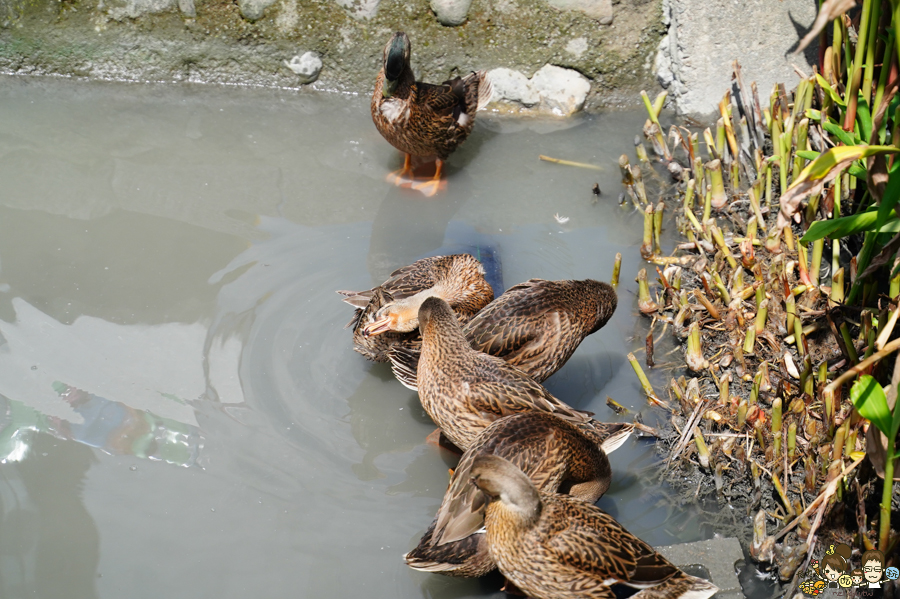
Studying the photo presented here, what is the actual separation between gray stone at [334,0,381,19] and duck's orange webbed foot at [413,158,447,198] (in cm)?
143

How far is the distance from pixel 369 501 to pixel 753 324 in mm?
1961

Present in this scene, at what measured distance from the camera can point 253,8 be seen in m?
5.47

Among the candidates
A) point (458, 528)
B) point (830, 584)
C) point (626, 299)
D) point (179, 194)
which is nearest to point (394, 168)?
point (179, 194)

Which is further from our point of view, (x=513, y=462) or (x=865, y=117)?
(x=865, y=117)

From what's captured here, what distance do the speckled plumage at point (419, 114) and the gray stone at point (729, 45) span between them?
1.60 metres

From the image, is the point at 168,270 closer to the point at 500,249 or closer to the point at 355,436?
the point at 355,436

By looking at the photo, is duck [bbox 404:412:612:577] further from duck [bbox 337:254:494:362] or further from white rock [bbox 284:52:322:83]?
white rock [bbox 284:52:322:83]

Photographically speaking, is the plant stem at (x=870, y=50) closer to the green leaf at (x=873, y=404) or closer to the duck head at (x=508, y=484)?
the green leaf at (x=873, y=404)

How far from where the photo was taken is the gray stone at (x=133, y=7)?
5469 millimetres

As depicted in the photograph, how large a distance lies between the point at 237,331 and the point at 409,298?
2.90 feet

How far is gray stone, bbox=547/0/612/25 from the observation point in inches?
211

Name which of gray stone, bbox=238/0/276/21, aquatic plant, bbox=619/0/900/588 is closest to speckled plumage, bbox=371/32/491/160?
aquatic plant, bbox=619/0/900/588

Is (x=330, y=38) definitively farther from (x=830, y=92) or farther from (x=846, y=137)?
(x=846, y=137)

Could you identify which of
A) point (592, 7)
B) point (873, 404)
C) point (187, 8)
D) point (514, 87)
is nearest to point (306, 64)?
point (187, 8)
